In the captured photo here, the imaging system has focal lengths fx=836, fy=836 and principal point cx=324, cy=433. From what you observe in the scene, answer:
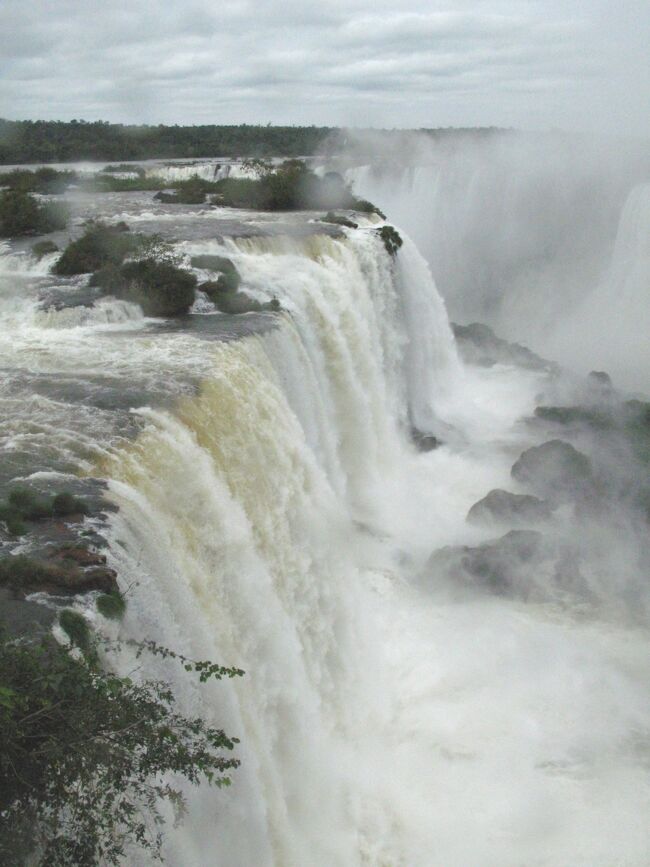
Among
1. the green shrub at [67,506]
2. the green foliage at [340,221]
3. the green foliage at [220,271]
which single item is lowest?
the green shrub at [67,506]

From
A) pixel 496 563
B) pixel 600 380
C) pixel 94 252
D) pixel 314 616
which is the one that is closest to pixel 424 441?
pixel 496 563

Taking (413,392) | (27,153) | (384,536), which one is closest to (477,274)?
(413,392)

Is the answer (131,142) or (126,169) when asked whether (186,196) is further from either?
(131,142)

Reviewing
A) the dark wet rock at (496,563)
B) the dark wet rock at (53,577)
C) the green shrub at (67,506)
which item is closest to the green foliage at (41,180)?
the dark wet rock at (496,563)

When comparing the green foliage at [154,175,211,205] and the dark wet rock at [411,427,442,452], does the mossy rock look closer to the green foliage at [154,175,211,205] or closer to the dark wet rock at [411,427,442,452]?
the dark wet rock at [411,427,442,452]

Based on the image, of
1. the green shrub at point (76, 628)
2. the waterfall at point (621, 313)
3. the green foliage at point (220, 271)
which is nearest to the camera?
the green shrub at point (76, 628)

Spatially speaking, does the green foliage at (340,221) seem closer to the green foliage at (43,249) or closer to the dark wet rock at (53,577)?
the green foliage at (43,249)

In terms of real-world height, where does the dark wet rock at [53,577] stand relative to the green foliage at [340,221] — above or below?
below
